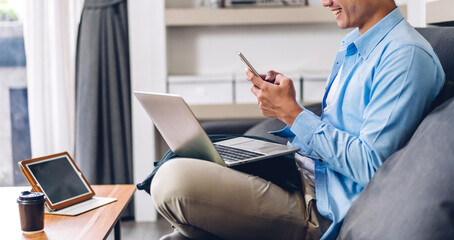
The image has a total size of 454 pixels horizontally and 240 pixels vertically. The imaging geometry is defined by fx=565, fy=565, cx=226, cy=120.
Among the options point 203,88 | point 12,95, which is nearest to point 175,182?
point 203,88

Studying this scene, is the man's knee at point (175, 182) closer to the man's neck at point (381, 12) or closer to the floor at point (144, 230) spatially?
the man's neck at point (381, 12)

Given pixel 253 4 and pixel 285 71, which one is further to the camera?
pixel 285 71

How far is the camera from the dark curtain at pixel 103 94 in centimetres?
296

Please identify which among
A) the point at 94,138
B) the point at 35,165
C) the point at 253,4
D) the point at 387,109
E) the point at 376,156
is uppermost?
the point at 253,4

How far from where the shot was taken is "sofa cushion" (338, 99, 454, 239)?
3.20 ft

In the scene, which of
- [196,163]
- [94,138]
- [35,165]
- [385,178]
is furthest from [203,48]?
[385,178]

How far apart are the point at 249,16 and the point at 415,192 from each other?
2007 mm

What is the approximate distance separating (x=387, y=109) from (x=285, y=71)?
1.93 meters

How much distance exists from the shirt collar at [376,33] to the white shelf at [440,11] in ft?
1.99

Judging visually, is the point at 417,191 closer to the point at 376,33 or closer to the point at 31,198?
the point at 376,33

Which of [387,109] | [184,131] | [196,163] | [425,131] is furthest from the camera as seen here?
[184,131]

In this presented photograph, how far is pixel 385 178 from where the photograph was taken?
1145mm

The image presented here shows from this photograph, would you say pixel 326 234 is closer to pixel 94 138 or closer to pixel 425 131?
pixel 425 131

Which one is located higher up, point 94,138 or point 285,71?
point 285,71
